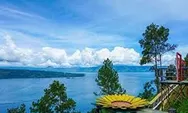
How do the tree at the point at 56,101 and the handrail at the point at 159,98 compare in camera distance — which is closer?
the handrail at the point at 159,98

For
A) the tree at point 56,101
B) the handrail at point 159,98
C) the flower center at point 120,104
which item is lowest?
the tree at point 56,101

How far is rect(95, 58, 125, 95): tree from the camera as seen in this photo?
57.8 metres

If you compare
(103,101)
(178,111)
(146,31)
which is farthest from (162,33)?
(103,101)

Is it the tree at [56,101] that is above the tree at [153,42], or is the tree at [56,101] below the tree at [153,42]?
below

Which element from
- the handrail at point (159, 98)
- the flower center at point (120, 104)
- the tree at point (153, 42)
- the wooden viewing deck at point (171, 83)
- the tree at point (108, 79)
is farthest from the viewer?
the tree at point (108, 79)

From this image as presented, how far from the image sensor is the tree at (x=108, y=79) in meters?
57.8

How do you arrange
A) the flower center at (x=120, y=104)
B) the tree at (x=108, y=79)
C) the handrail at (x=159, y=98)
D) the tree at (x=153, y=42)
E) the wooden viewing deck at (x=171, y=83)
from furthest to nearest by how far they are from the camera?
the tree at (x=108, y=79)
the tree at (x=153, y=42)
the handrail at (x=159, y=98)
the wooden viewing deck at (x=171, y=83)
the flower center at (x=120, y=104)

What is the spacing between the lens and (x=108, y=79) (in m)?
58.3

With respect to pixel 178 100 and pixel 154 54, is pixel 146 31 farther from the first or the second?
pixel 178 100

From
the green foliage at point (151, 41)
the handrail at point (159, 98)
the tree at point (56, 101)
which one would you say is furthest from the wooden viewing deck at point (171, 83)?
the tree at point (56, 101)

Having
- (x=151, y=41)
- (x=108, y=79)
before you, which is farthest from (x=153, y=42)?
(x=108, y=79)

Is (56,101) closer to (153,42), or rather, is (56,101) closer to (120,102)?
(153,42)

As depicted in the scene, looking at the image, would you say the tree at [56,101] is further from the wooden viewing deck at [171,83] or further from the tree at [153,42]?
the wooden viewing deck at [171,83]

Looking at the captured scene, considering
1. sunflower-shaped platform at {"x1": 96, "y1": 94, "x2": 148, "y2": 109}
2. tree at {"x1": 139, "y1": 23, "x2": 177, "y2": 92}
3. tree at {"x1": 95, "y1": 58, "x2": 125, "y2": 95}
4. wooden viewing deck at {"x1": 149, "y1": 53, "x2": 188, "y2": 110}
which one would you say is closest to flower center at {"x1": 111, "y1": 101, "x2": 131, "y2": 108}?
sunflower-shaped platform at {"x1": 96, "y1": 94, "x2": 148, "y2": 109}
